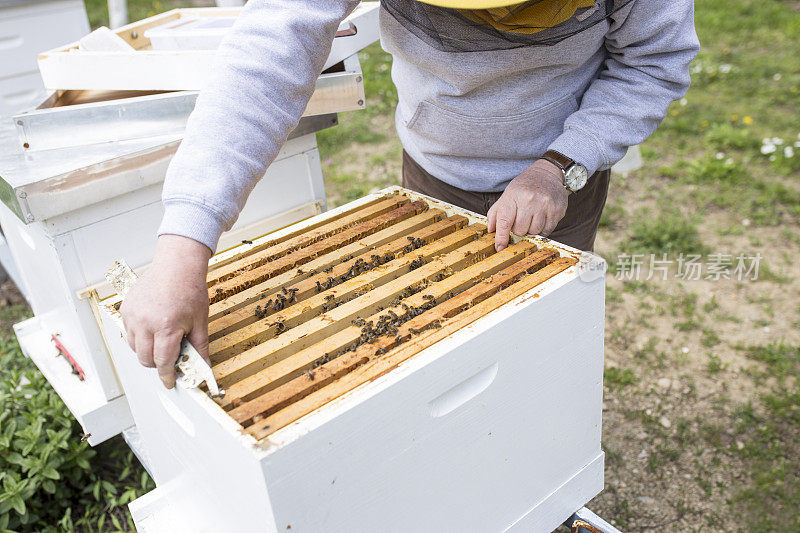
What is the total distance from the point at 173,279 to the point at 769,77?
5.09 metres

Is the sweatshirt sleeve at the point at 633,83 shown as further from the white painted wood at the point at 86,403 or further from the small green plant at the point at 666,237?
the small green plant at the point at 666,237

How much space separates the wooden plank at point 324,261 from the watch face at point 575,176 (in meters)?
0.27

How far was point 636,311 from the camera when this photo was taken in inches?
114

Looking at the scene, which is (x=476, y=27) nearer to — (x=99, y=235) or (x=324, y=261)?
(x=324, y=261)

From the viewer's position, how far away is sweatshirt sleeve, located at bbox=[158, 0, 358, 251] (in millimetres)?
1011

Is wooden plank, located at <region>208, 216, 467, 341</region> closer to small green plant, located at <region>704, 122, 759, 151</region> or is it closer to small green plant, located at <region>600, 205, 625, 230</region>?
small green plant, located at <region>600, 205, 625, 230</region>

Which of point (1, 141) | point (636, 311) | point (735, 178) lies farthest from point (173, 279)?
point (735, 178)

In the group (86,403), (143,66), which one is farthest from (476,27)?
(86,403)

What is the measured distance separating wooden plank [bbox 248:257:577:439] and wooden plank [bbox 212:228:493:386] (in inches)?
3.3

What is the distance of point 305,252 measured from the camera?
1310 millimetres

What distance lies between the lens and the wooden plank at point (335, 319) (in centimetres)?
99

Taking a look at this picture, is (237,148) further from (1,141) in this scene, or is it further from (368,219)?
(1,141)

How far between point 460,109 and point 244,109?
55 centimetres

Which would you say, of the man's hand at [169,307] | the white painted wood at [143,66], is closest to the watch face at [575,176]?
the white painted wood at [143,66]
